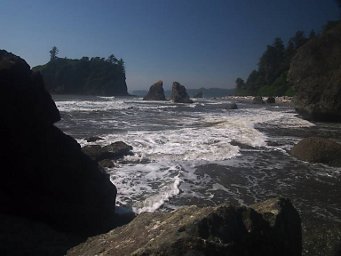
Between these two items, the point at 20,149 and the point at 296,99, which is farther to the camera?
the point at 296,99

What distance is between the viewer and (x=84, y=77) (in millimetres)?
125125

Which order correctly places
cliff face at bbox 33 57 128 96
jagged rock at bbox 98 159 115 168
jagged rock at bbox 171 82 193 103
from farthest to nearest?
cliff face at bbox 33 57 128 96 < jagged rock at bbox 171 82 193 103 < jagged rock at bbox 98 159 115 168

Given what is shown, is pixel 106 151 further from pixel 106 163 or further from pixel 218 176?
pixel 218 176

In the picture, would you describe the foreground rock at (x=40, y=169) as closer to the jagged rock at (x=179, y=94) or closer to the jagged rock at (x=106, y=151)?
the jagged rock at (x=106, y=151)

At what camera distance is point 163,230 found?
3.89m

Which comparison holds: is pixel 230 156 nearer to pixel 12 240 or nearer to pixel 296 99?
pixel 12 240

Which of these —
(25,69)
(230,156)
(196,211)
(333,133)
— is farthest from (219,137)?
(196,211)

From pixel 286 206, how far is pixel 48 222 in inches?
160

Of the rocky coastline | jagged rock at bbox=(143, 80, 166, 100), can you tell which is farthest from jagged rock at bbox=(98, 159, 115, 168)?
jagged rock at bbox=(143, 80, 166, 100)

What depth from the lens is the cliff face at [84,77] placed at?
117 meters

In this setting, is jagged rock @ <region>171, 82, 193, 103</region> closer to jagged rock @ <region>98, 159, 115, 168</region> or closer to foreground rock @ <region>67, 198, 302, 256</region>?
jagged rock @ <region>98, 159, 115, 168</region>

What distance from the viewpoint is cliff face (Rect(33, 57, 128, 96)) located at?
11720 cm

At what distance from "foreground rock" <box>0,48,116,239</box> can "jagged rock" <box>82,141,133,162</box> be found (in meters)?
5.02

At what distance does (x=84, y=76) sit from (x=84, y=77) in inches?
25.4
